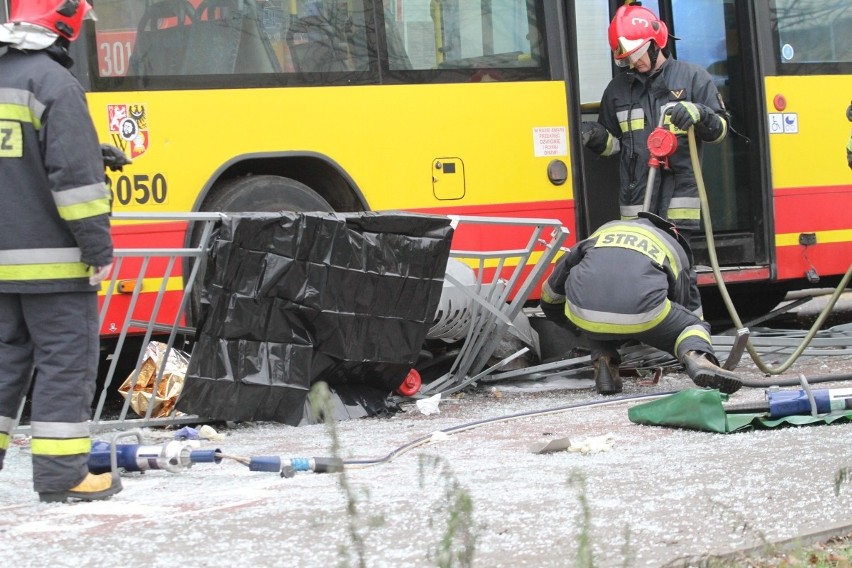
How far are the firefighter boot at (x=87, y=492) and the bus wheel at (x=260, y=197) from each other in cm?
218

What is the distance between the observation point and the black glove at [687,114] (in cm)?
696

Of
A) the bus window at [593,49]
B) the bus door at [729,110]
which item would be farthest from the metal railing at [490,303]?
the bus window at [593,49]

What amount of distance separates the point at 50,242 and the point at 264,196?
93.2 inches

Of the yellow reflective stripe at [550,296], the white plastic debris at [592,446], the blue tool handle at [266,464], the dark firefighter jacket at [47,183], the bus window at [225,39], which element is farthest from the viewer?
the yellow reflective stripe at [550,296]

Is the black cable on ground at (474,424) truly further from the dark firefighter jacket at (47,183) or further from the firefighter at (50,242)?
the dark firefighter jacket at (47,183)

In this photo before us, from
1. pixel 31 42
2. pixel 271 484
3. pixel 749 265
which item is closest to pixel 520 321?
pixel 749 265

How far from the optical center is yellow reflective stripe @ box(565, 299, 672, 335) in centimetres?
620

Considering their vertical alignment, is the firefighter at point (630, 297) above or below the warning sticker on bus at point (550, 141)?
below

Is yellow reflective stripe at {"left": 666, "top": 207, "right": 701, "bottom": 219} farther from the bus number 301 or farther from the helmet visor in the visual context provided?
the bus number 301

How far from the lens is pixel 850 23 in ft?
28.0

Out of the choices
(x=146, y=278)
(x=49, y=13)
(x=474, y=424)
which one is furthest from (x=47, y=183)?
(x=474, y=424)

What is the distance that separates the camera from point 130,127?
19.9 feet

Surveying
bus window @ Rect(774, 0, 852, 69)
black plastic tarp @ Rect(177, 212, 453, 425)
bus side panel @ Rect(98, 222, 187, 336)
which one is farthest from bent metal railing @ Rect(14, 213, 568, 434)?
bus window @ Rect(774, 0, 852, 69)

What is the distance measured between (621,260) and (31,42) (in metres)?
3.17
